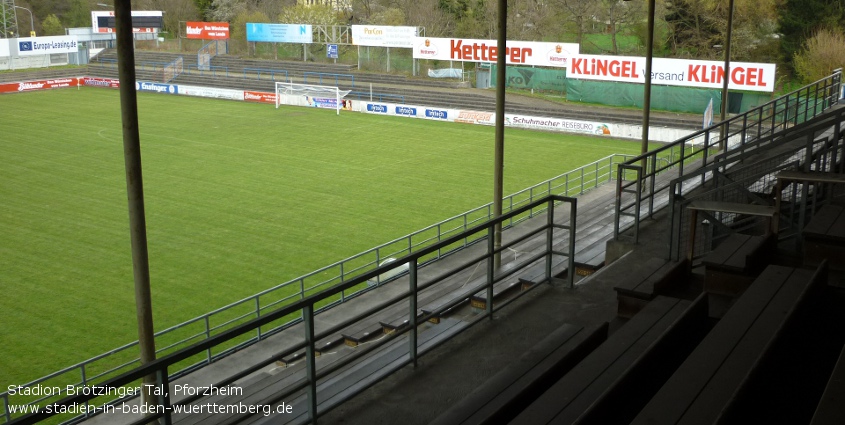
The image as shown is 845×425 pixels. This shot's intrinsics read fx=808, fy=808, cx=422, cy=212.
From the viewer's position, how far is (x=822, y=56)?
40562 millimetres

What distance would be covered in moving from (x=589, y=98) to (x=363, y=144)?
49.4 feet

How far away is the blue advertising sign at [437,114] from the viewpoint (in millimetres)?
41719

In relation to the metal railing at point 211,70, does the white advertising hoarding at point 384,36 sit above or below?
above

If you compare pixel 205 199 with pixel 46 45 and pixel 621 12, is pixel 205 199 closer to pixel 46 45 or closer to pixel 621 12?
pixel 621 12

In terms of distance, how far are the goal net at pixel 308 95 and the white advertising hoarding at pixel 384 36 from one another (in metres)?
6.27

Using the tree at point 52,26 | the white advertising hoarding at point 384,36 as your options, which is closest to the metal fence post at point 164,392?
the white advertising hoarding at point 384,36

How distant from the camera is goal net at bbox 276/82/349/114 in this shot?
151 feet

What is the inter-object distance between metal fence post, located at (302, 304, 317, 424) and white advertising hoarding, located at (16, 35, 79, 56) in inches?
2537

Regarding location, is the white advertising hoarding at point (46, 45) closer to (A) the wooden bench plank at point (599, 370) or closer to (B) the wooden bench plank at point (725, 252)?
(B) the wooden bench plank at point (725, 252)

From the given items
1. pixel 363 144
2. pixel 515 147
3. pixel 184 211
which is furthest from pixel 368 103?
pixel 184 211

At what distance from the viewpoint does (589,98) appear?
4409 centimetres

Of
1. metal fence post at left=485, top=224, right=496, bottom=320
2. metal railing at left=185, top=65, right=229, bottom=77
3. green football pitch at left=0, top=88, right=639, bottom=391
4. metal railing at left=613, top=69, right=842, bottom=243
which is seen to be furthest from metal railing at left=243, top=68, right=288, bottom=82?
metal fence post at left=485, top=224, right=496, bottom=320

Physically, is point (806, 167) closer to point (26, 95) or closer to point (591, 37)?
point (26, 95)

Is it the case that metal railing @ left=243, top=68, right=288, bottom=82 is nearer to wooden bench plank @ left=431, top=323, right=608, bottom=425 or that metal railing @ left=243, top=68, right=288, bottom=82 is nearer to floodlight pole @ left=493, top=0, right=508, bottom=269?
→ floodlight pole @ left=493, top=0, right=508, bottom=269
